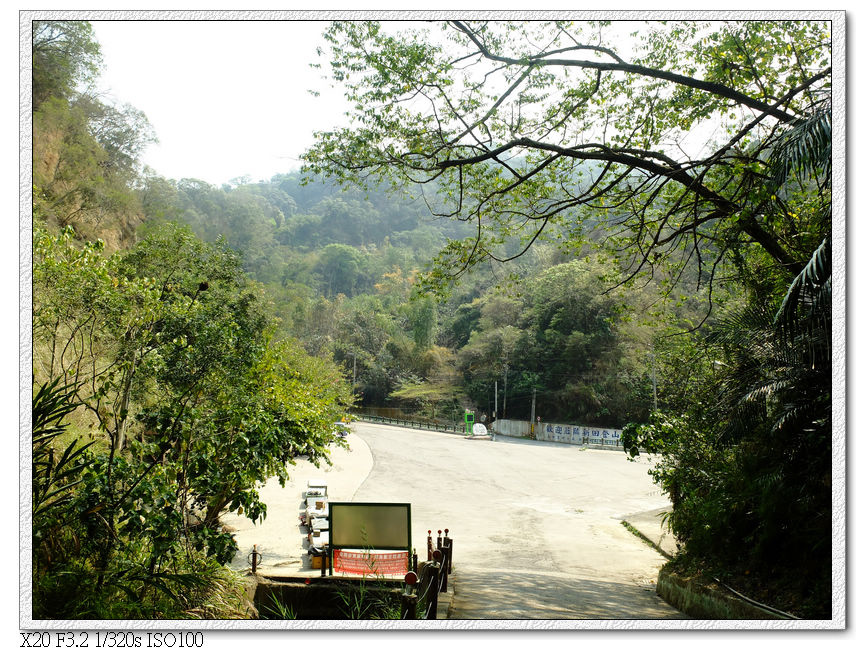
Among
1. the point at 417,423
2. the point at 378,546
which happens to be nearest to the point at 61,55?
the point at 378,546

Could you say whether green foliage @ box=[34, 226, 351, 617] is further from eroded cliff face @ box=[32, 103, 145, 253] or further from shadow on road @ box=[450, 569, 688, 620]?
shadow on road @ box=[450, 569, 688, 620]

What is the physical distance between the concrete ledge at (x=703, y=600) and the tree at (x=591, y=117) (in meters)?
1.94

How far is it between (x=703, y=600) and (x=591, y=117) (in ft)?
11.3

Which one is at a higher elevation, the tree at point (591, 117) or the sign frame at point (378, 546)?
the tree at point (591, 117)

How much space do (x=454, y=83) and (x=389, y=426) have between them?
74.8 ft

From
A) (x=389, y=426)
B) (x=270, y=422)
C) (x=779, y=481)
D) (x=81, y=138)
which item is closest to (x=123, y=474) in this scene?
(x=270, y=422)

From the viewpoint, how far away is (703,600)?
358cm

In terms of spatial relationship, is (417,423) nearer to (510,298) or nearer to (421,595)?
(510,298)

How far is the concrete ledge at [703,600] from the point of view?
119 inches

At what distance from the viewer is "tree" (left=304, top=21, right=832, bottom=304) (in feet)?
11.9

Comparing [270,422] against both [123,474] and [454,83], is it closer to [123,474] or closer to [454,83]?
[123,474]

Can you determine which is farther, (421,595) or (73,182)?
(73,182)

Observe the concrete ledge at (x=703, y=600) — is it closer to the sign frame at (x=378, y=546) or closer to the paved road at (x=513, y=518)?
the paved road at (x=513, y=518)

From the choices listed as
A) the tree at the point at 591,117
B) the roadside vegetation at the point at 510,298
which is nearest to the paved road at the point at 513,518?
the roadside vegetation at the point at 510,298
